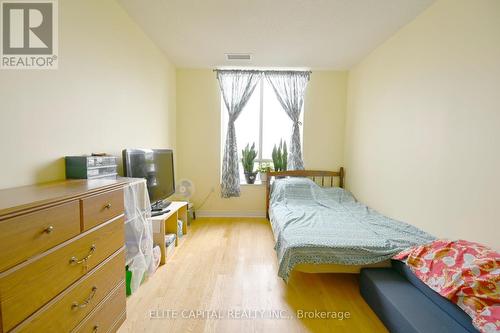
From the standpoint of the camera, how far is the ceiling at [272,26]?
2.01 m

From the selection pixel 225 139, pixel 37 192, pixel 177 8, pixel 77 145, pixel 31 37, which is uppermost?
pixel 177 8

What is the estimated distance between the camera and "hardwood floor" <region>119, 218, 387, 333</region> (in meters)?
1.52

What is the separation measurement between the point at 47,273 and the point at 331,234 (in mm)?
1985

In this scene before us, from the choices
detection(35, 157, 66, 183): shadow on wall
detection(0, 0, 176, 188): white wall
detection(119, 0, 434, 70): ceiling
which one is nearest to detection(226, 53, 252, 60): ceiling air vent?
detection(119, 0, 434, 70): ceiling

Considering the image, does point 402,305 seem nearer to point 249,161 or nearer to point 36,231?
point 36,231

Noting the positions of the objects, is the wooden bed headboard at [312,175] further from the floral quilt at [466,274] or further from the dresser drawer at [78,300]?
the dresser drawer at [78,300]

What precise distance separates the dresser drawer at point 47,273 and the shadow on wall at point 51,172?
53cm

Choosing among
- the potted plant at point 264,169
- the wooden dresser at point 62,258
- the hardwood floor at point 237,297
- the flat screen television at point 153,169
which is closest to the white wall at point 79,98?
the flat screen television at point 153,169


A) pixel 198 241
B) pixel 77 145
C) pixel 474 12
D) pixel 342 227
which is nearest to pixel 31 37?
pixel 77 145

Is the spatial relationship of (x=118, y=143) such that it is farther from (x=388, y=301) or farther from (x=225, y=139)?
(x=388, y=301)

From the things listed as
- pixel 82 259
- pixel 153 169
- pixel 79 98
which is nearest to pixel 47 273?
pixel 82 259

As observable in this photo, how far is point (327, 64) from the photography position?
3410 millimetres

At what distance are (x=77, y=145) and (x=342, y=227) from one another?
2.45 meters

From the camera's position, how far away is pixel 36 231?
2.75 ft
